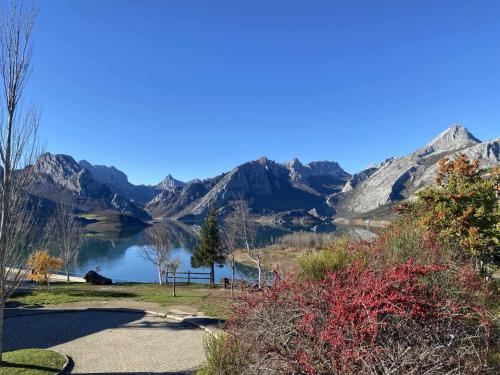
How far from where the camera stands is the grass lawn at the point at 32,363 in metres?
10.8

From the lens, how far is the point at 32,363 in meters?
11.5

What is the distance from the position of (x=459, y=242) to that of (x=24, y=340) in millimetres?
19779

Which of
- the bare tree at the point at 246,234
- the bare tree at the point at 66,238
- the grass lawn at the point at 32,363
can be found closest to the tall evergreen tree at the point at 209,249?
the bare tree at the point at 246,234

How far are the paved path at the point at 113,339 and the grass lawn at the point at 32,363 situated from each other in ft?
2.14

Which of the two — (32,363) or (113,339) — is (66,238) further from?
(32,363)

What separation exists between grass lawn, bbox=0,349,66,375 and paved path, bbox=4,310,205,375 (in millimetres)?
651

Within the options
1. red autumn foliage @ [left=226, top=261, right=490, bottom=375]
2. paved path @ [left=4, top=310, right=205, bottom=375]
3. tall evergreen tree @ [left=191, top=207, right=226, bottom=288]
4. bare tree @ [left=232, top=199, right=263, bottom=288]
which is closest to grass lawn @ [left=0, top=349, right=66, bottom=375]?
paved path @ [left=4, top=310, right=205, bottom=375]

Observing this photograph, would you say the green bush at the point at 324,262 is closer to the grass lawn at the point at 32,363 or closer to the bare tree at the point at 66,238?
the grass lawn at the point at 32,363

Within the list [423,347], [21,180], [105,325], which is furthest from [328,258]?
[105,325]

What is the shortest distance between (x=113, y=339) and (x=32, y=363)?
3869 millimetres

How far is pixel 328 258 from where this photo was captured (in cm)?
885

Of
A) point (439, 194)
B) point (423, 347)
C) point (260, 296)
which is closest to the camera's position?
point (423, 347)

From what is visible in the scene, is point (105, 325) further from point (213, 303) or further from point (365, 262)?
point (365, 262)

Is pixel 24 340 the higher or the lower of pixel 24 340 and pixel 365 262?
the lower
